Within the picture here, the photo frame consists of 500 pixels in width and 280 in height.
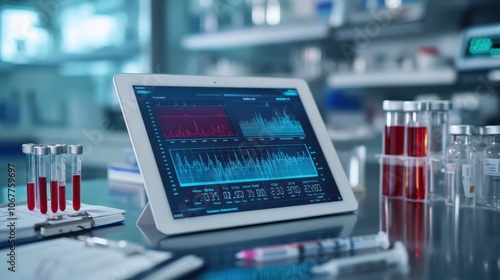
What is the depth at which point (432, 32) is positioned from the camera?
3504mm

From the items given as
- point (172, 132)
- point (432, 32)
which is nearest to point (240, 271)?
point (172, 132)

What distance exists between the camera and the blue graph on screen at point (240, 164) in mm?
881

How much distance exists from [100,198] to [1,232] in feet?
1.31

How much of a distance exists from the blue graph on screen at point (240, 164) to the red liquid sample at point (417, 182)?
0.26 meters

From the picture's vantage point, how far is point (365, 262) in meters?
0.69

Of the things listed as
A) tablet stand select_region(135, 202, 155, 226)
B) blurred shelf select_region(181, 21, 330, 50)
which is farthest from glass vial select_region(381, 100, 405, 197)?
blurred shelf select_region(181, 21, 330, 50)

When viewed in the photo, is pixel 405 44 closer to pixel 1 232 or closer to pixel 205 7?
pixel 205 7

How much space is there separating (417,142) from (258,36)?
2.88m

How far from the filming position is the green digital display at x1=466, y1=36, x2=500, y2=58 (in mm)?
3045

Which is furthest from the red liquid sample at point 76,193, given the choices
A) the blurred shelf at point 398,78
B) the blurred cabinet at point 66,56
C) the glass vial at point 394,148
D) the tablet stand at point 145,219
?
the blurred cabinet at point 66,56

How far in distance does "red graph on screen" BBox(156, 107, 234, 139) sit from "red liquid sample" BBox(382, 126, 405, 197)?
40 cm

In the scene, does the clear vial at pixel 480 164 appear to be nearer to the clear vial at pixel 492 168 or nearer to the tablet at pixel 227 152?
the clear vial at pixel 492 168

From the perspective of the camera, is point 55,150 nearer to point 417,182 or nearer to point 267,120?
point 267,120

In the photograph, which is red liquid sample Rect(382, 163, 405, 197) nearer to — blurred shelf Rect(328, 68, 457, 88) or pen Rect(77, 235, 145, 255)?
pen Rect(77, 235, 145, 255)
